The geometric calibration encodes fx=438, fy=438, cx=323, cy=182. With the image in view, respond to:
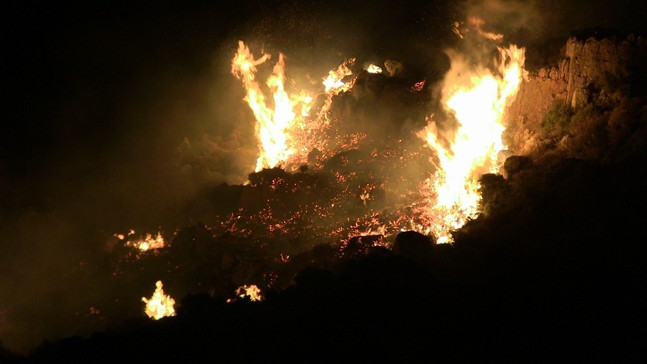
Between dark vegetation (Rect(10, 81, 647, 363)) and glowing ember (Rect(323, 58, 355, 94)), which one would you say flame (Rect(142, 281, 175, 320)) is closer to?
dark vegetation (Rect(10, 81, 647, 363))

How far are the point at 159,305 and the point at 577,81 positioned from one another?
12366 millimetres

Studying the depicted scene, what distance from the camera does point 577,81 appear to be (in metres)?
11.0

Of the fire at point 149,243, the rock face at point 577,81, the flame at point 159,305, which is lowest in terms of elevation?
the flame at point 159,305

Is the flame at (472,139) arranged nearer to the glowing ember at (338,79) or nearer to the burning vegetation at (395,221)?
the burning vegetation at (395,221)

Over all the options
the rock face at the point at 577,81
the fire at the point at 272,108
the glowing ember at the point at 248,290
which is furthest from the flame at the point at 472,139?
the fire at the point at 272,108

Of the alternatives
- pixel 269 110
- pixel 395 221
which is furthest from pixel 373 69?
pixel 395 221

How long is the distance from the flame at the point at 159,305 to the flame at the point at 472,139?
7346 mm

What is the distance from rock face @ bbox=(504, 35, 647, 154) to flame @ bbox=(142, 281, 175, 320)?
1037 cm

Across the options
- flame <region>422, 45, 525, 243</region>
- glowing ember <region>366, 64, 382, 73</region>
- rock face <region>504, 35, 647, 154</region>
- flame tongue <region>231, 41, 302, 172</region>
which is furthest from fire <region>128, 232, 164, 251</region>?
rock face <region>504, 35, 647, 154</region>

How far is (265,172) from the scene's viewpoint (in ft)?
48.7

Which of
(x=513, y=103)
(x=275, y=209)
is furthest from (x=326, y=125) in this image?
(x=513, y=103)

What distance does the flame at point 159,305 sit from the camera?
11.7 metres

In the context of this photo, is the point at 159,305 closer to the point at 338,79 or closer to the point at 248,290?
the point at 248,290

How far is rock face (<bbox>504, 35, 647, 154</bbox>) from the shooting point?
10258mm
